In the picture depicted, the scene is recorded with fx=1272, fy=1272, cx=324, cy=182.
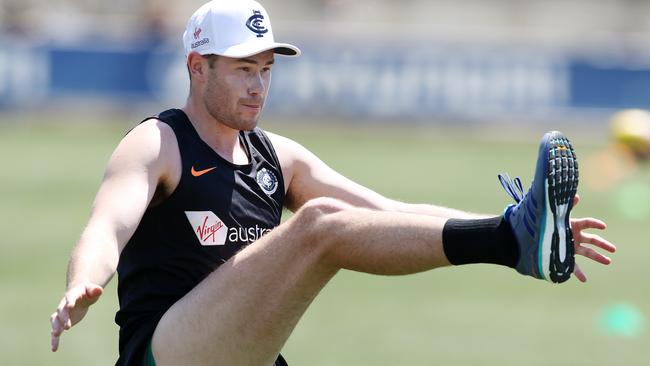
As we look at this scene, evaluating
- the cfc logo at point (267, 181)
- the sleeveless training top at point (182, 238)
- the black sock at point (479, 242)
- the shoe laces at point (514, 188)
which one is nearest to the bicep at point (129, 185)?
the sleeveless training top at point (182, 238)

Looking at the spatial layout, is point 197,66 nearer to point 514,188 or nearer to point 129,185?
point 129,185

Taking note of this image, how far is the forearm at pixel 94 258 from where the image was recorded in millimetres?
5293

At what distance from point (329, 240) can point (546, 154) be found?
996 millimetres

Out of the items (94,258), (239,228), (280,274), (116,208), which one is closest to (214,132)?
(239,228)

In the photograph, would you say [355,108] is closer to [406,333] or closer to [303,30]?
[303,30]

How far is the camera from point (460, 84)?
2569 cm

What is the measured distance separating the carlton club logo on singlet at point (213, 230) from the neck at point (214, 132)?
1.17 ft

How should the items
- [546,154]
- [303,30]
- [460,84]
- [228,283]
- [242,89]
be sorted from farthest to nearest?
[303,30], [460,84], [242,89], [228,283], [546,154]

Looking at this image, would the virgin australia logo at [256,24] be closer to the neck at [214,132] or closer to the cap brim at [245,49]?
the cap brim at [245,49]

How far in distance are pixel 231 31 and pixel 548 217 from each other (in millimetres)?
1929

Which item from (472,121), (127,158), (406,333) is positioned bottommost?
(472,121)

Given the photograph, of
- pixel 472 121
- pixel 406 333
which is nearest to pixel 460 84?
pixel 472 121

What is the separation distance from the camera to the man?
5.34 m

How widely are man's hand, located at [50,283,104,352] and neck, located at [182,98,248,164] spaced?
1476mm
